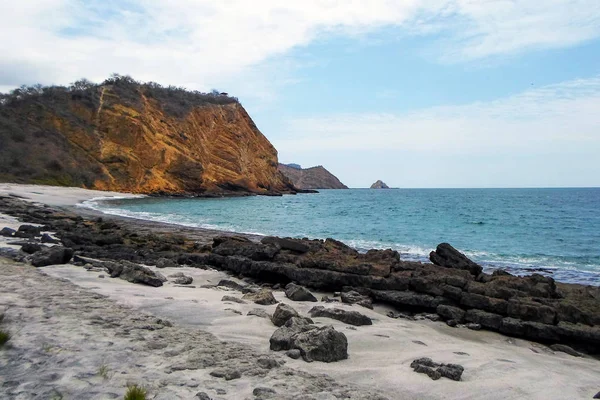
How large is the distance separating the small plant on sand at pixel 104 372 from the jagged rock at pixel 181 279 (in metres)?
5.29

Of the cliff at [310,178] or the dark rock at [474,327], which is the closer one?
the dark rock at [474,327]

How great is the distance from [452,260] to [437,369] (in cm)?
850

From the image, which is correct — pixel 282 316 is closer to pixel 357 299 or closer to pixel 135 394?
pixel 135 394

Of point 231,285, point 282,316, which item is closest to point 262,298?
point 282,316

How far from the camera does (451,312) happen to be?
8633 mm

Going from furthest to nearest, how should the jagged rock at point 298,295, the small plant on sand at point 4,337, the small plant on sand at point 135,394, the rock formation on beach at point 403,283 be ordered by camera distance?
the jagged rock at point 298,295
the rock formation on beach at point 403,283
the small plant on sand at point 4,337
the small plant on sand at point 135,394

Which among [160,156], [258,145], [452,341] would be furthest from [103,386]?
[258,145]

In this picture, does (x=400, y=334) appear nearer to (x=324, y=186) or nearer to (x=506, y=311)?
(x=506, y=311)

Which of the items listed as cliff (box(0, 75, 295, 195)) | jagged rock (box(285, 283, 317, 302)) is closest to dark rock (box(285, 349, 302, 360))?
jagged rock (box(285, 283, 317, 302))

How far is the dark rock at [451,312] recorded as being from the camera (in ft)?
28.0

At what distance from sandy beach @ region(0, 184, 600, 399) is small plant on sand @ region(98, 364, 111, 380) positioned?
1 centimetres

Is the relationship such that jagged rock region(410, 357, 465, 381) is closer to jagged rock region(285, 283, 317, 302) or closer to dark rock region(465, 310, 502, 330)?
dark rock region(465, 310, 502, 330)

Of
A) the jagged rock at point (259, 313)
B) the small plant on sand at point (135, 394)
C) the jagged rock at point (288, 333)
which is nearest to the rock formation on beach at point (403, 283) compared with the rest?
the jagged rock at point (259, 313)

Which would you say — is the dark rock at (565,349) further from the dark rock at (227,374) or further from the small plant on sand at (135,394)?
the small plant on sand at (135,394)
